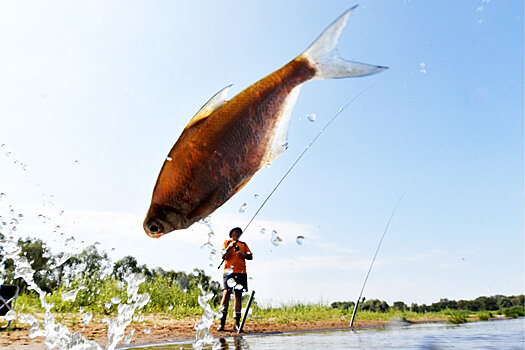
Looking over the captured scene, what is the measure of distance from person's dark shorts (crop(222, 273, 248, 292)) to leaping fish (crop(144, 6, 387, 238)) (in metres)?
6.28

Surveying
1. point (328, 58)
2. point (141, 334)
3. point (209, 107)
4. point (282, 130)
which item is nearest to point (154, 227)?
point (209, 107)

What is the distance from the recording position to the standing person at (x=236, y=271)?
749 cm

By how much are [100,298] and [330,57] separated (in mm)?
10619

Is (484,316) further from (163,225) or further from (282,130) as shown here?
(163,225)

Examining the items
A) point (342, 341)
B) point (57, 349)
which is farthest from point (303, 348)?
point (57, 349)

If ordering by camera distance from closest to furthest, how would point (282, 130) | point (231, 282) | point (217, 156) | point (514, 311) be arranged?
1. point (217, 156)
2. point (282, 130)
3. point (231, 282)
4. point (514, 311)

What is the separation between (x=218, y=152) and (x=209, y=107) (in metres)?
0.18

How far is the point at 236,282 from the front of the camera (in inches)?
301

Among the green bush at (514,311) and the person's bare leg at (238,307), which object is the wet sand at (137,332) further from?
the green bush at (514,311)

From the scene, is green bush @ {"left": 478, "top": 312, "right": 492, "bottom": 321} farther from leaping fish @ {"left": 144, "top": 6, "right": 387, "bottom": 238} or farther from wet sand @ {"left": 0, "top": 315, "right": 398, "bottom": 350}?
leaping fish @ {"left": 144, "top": 6, "right": 387, "bottom": 238}

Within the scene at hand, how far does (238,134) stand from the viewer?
133cm

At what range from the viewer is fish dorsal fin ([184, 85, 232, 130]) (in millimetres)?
1357

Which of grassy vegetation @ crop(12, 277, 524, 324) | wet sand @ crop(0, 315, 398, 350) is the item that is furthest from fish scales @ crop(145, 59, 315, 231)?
grassy vegetation @ crop(12, 277, 524, 324)

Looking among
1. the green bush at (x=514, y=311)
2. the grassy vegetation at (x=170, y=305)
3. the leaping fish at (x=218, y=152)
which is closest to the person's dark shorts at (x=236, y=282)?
the grassy vegetation at (x=170, y=305)
